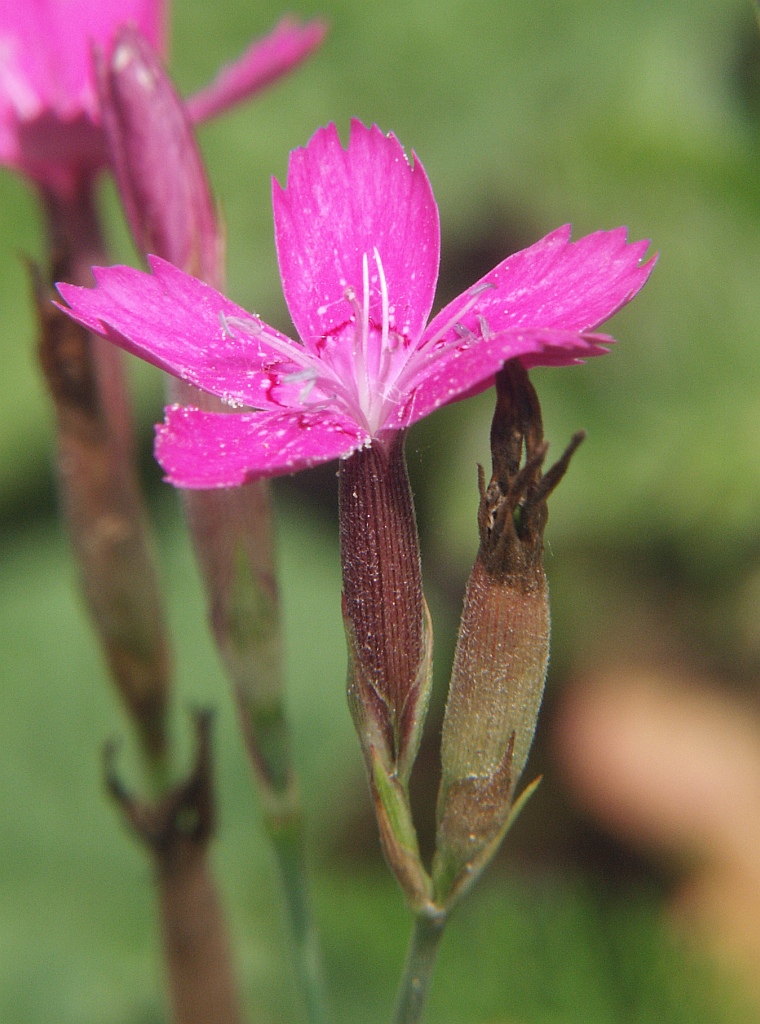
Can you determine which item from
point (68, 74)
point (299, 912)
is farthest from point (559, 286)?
point (68, 74)

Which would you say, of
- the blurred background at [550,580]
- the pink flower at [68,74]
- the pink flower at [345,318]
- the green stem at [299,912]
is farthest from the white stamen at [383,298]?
the blurred background at [550,580]

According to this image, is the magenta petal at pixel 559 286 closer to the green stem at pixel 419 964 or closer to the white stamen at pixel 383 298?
the white stamen at pixel 383 298

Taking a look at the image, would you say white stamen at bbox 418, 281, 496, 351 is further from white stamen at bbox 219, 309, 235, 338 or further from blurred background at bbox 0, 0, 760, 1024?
blurred background at bbox 0, 0, 760, 1024

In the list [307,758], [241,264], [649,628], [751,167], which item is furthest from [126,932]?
[751,167]

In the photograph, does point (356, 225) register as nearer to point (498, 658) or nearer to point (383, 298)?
point (383, 298)

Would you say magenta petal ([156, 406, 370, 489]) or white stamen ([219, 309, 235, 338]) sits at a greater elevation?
white stamen ([219, 309, 235, 338])

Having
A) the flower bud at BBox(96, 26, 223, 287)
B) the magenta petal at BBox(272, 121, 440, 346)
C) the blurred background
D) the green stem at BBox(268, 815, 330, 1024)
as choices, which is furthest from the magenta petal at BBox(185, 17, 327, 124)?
the blurred background
